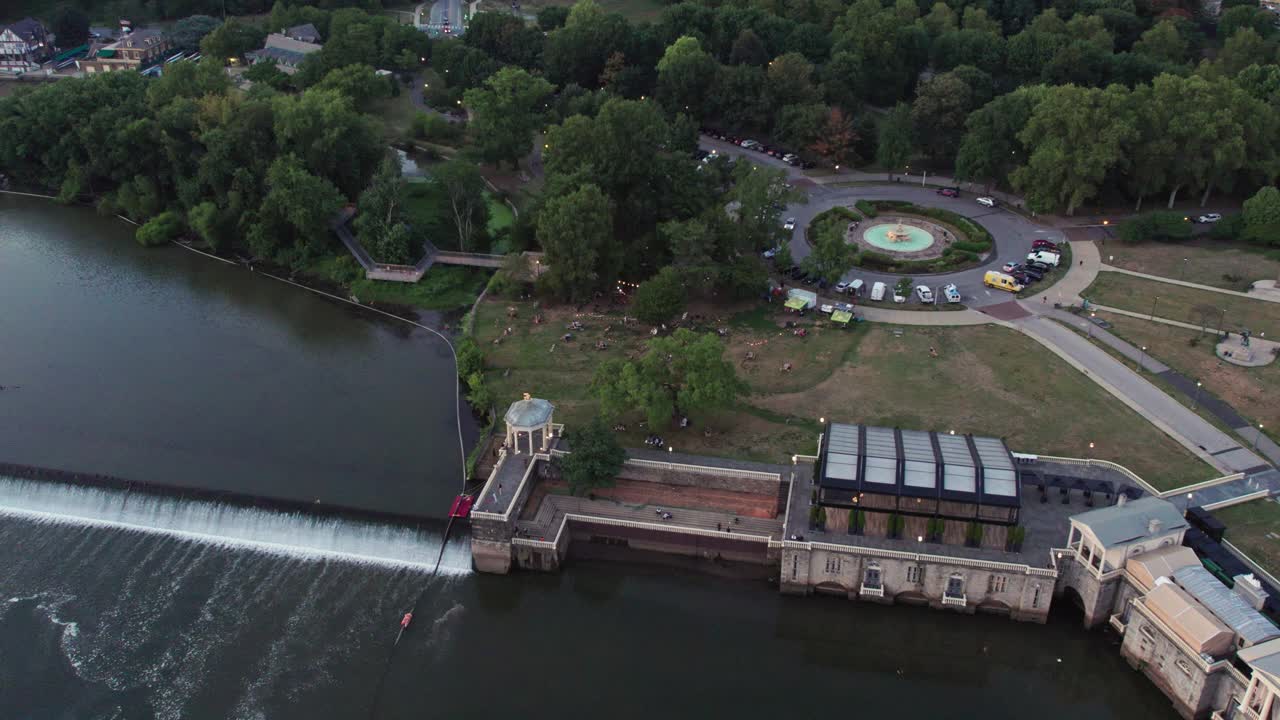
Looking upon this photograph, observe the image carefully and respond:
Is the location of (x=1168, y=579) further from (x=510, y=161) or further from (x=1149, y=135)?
(x=510, y=161)

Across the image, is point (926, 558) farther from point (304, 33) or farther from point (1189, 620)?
point (304, 33)

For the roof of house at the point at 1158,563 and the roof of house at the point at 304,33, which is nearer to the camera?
the roof of house at the point at 1158,563

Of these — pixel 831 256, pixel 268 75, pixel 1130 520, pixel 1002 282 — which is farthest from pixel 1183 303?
pixel 268 75

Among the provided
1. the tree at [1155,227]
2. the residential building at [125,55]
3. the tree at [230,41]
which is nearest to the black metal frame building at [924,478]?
the tree at [1155,227]

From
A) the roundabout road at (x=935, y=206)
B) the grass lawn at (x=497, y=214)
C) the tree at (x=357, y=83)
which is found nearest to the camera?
the roundabout road at (x=935, y=206)

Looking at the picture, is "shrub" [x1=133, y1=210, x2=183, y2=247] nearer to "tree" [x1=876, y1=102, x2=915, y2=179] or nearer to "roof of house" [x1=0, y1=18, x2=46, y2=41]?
"roof of house" [x1=0, y1=18, x2=46, y2=41]

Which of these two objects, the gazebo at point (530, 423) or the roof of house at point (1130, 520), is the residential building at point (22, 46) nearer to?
the gazebo at point (530, 423)

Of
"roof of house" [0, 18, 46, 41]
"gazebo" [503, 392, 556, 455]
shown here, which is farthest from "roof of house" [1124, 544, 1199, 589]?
"roof of house" [0, 18, 46, 41]
